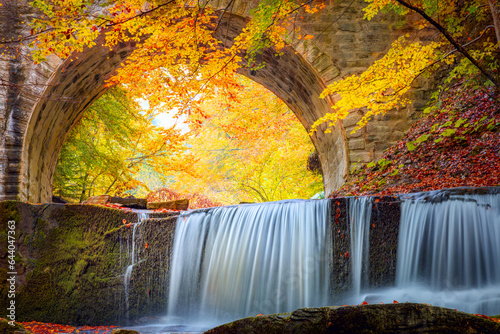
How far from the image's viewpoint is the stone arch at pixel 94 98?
7.61 meters

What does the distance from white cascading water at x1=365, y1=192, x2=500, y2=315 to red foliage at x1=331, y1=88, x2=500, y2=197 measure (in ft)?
4.54

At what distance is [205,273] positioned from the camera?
5152 mm

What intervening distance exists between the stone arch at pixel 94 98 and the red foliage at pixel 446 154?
1019 millimetres

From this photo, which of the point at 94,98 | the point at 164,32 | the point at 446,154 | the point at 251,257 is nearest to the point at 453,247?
the point at 251,257

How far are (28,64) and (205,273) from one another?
543cm

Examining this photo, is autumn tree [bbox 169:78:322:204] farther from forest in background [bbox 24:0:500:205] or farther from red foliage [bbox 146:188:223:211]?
forest in background [bbox 24:0:500:205]

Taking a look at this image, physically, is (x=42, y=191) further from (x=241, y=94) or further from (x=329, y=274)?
(x=241, y=94)

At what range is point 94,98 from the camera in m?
9.44

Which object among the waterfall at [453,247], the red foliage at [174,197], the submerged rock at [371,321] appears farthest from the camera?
the red foliage at [174,197]

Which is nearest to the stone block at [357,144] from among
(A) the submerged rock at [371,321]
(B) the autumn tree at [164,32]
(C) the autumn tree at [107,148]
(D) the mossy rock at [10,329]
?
(B) the autumn tree at [164,32]

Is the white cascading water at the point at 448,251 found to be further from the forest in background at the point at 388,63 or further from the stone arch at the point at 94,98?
the stone arch at the point at 94,98

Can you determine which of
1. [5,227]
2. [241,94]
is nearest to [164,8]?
[5,227]

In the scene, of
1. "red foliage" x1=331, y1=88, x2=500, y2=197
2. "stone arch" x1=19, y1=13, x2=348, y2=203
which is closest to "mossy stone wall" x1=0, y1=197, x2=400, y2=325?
"stone arch" x1=19, y1=13, x2=348, y2=203

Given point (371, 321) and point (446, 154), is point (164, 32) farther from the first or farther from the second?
point (371, 321)
